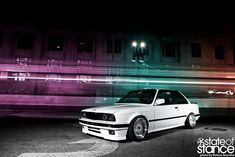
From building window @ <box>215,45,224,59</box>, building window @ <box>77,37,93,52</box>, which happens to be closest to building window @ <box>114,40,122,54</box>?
building window @ <box>77,37,93,52</box>

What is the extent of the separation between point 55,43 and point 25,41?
3.55 meters

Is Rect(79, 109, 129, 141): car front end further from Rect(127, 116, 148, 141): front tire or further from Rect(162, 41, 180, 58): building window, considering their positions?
Rect(162, 41, 180, 58): building window

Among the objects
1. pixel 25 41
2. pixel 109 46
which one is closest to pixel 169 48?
pixel 109 46

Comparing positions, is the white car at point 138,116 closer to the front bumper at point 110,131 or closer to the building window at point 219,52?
the front bumper at point 110,131

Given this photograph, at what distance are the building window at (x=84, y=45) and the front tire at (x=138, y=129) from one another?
18.5m

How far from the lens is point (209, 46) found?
960 inches

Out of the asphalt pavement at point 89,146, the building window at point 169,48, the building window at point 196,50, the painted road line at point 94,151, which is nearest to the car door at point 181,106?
the asphalt pavement at point 89,146

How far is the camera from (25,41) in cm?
2180

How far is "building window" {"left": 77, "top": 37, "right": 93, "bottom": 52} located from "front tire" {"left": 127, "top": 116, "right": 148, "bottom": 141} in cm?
1847

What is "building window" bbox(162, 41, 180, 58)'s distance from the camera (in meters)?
23.4

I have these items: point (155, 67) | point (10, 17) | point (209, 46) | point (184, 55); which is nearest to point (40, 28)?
point (10, 17)

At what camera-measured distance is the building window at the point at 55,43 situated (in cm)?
2197

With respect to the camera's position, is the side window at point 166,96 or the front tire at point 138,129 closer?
the front tire at point 138,129

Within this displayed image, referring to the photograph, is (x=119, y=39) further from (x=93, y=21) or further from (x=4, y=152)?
(x=4, y=152)
